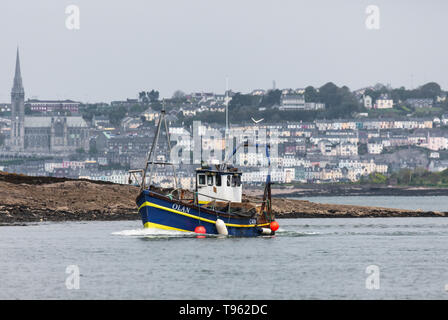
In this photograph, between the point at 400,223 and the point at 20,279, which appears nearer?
the point at 20,279

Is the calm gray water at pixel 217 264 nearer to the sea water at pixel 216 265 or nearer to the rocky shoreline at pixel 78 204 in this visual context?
the sea water at pixel 216 265

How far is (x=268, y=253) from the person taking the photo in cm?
6247

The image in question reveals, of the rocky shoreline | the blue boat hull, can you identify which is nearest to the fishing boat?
the blue boat hull

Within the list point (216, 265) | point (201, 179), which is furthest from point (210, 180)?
point (216, 265)

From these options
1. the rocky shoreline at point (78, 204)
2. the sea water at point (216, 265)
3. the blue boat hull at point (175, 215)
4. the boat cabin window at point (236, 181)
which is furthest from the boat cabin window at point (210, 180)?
the rocky shoreline at point (78, 204)

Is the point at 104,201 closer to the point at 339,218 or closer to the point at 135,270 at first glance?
the point at 339,218

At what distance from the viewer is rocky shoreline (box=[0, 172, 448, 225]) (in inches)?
3575

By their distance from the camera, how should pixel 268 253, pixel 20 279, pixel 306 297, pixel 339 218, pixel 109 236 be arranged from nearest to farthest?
pixel 306 297
pixel 20 279
pixel 268 253
pixel 109 236
pixel 339 218

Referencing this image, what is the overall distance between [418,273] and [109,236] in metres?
23.8

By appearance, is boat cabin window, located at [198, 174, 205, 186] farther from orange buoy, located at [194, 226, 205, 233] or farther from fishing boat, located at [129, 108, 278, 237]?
orange buoy, located at [194, 226, 205, 233]

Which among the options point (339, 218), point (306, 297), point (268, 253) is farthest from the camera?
point (339, 218)

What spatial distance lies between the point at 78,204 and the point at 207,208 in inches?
1197

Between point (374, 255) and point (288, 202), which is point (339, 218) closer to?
point (288, 202)

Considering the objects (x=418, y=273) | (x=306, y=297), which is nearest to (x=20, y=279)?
(x=306, y=297)
